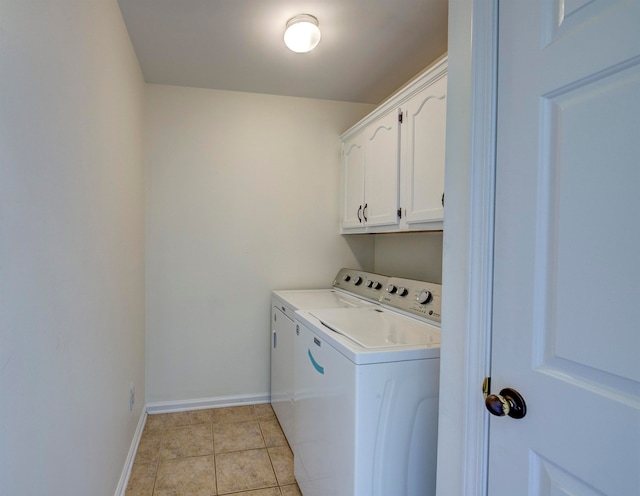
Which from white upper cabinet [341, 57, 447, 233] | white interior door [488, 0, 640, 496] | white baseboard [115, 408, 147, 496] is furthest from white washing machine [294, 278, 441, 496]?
white baseboard [115, 408, 147, 496]

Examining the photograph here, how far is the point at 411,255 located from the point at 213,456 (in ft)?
5.90

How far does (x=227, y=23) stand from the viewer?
6.49 feet

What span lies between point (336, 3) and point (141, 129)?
62.3 inches

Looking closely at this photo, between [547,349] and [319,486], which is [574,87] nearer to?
[547,349]

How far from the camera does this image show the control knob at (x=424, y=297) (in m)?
1.81

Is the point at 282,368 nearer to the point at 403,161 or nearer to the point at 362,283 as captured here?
the point at 362,283

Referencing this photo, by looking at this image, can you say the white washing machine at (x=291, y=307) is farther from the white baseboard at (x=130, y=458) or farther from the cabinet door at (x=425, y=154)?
the white baseboard at (x=130, y=458)

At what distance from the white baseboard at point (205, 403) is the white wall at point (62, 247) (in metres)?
0.81

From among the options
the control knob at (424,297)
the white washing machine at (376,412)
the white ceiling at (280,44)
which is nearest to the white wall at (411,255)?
the control knob at (424,297)

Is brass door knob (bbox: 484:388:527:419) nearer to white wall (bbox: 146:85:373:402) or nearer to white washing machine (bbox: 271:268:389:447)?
white washing machine (bbox: 271:268:389:447)

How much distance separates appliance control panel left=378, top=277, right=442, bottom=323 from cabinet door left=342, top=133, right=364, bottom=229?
2.05 ft

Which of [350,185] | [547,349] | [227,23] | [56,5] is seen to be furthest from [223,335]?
[547,349]

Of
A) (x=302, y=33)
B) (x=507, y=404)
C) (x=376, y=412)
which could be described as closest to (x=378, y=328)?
(x=376, y=412)

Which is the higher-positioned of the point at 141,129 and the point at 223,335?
the point at 141,129
